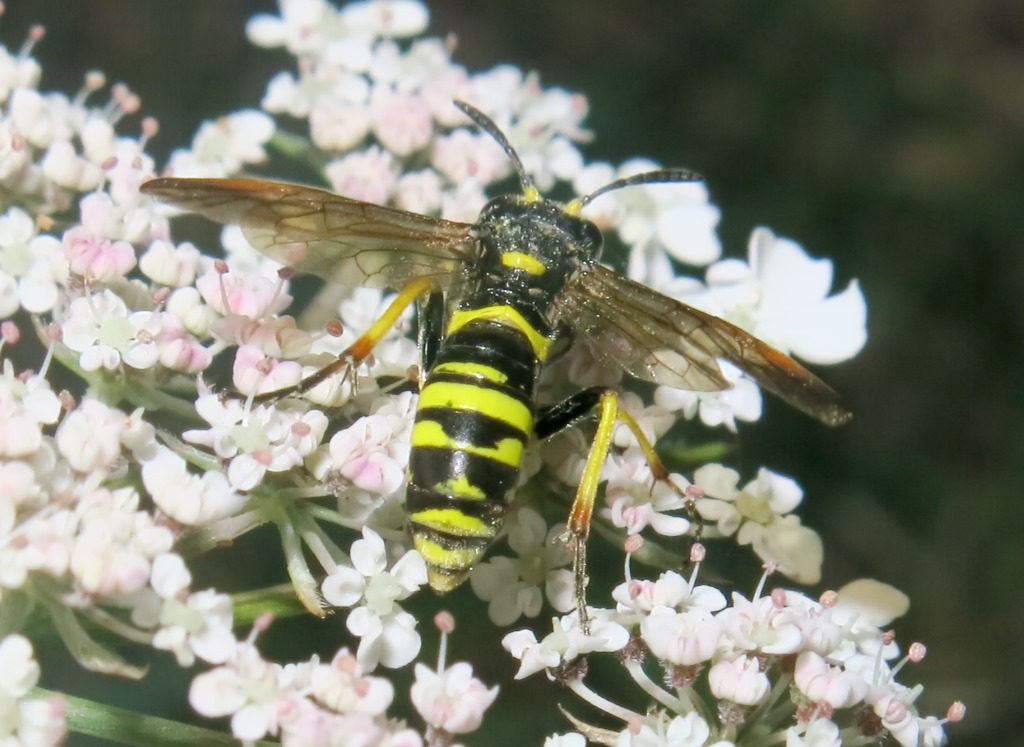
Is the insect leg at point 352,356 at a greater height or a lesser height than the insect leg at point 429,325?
lesser

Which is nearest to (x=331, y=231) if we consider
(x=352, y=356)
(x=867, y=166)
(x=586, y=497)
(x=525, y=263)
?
(x=352, y=356)

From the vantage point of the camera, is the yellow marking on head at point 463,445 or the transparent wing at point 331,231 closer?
the yellow marking on head at point 463,445

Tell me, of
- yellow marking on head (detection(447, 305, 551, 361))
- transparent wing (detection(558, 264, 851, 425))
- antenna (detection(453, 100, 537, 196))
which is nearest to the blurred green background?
antenna (detection(453, 100, 537, 196))

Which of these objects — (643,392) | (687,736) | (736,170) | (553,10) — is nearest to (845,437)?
(736,170)

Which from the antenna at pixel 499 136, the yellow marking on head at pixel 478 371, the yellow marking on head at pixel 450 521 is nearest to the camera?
the yellow marking on head at pixel 450 521

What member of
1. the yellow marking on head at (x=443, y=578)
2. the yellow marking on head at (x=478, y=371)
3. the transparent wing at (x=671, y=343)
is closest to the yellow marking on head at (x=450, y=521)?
the yellow marking on head at (x=443, y=578)

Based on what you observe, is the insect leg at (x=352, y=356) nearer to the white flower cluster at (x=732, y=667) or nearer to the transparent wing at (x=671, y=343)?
the transparent wing at (x=671, y=343)

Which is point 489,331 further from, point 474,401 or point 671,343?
point 671,343
